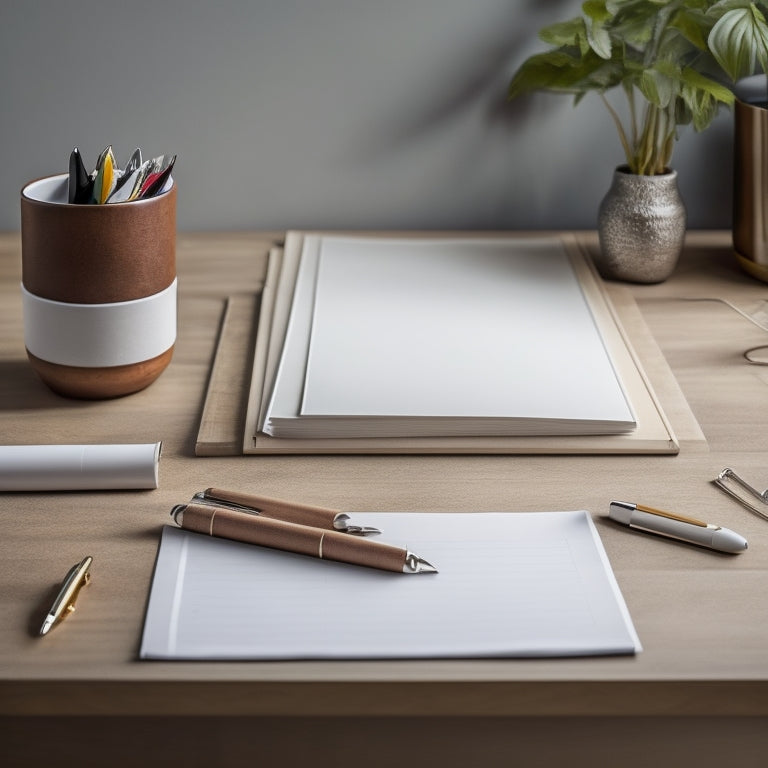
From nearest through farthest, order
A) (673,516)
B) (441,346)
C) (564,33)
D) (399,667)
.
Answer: (399,667)
(673,516)
(441,346)
(564,33)

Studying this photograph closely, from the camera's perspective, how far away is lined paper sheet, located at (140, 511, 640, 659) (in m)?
0.50

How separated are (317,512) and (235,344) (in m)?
0.29

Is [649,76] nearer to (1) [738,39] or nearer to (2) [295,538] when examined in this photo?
(1) [738,39]

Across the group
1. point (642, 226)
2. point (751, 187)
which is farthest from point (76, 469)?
point (751, 187)

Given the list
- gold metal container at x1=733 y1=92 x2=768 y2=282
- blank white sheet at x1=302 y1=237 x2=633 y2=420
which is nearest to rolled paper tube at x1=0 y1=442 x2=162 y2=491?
blank white sheet at x1=302 y1=237 x2=633 y2=420

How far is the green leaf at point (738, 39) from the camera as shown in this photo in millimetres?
840

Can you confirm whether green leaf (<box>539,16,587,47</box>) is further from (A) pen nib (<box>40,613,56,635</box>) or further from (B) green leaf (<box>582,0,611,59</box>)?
(A) pen nib (<box>40,613,56,635</box>)

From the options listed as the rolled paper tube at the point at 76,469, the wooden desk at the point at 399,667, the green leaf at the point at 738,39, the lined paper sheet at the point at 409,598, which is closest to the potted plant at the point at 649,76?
the green leaf at the point at 738,39

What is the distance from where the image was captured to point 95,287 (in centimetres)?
69

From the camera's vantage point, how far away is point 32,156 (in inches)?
43.0

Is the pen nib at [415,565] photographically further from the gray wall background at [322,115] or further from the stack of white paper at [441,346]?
the gray wall background at [322,115]

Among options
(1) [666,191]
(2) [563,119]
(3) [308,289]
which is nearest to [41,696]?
(3) [308,289]

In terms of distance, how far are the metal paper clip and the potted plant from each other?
0.36m

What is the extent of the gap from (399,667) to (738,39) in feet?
2.11
